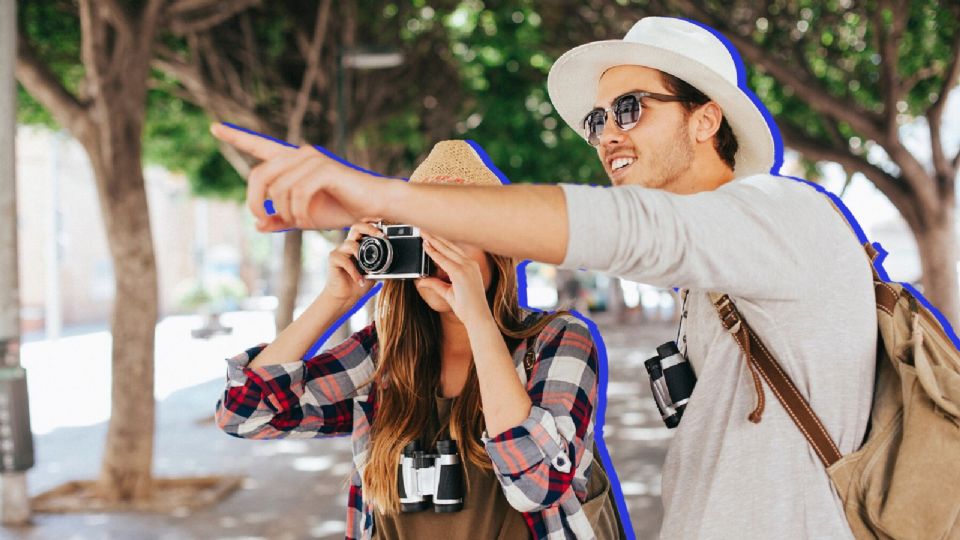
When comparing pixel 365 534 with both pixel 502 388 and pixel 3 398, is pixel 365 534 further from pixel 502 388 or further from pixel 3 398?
pixel 3 398

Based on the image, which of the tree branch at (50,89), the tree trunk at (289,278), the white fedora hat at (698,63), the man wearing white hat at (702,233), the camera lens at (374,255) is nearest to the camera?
the man wearing white hat at (702,233)

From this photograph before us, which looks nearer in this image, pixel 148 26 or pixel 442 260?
pixel 442 260

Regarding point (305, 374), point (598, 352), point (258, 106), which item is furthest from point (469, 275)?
point (258, 106)

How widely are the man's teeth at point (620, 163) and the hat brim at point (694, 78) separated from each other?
0.20 m

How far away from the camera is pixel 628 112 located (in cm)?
182

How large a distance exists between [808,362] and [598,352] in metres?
0.71

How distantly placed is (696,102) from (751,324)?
1.76 feet

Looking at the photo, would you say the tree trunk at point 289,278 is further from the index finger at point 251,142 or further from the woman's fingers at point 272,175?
the woman's fingers at point 272,175

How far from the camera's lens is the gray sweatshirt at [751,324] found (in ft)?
3.89

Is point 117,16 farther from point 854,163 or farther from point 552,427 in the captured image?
→ point 854,163

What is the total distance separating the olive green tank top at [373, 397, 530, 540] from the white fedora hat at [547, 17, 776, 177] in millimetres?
935

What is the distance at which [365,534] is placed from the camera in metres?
2.19

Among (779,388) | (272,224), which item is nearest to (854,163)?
(779,388)

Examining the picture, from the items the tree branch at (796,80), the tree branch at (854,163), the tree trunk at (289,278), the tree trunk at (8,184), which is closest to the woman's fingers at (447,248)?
the tree trunk at (8,184)
